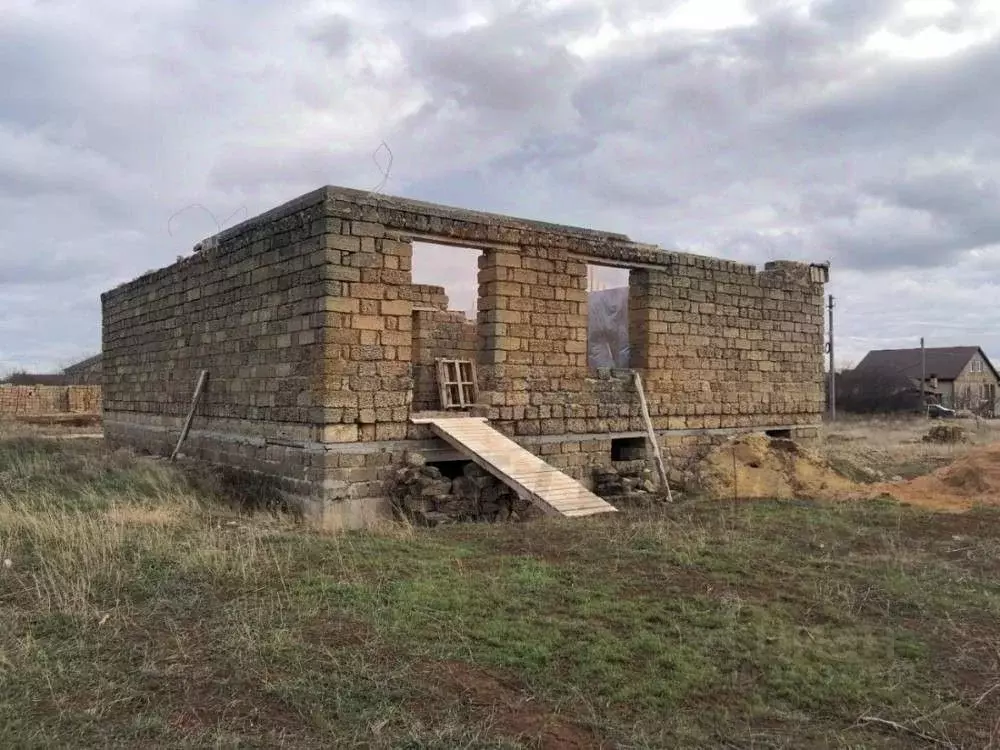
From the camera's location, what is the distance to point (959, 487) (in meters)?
13.1

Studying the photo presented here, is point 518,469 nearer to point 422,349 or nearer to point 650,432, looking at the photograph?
point 650,432

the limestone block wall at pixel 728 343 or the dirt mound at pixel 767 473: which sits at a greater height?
the limestone block wall at pixel 728 343

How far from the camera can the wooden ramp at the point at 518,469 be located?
31.3 ft

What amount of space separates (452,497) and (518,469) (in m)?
0.99

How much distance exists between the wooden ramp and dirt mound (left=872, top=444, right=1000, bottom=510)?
5220 millimetres

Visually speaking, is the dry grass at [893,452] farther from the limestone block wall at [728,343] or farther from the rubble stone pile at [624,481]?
the rubble stone pile at [624,481]

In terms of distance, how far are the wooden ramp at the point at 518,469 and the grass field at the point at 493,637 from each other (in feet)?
2.23

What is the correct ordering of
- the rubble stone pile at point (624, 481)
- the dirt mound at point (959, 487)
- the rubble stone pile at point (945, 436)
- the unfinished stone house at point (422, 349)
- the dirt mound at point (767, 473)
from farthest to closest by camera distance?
the rubble stone pile at point (945, 436) < the dirt mound at point (767, 473) < the rubble stone pile at point (624, 481) < the dirt mound at point (959, 487) < the unfinished stone house at point (422, 349)

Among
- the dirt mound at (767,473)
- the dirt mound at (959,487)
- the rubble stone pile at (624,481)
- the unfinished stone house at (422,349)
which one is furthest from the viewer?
the dirt mound at (767,473)

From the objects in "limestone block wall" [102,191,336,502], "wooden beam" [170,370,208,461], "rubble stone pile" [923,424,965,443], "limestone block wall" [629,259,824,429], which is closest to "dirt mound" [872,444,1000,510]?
"limestone block wall" [629,259,824,429]

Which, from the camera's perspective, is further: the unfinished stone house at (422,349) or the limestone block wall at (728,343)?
the limestone block wall at (728,343)

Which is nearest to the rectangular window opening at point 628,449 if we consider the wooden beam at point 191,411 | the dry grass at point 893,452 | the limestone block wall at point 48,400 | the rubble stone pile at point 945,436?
the dry grass at point 893,452

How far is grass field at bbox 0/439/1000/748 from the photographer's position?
414 centimetres

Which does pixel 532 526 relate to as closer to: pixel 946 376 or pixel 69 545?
pixel 69 545
